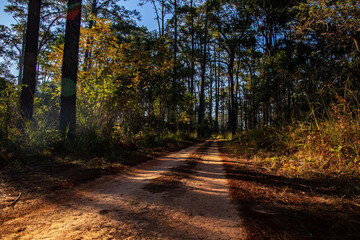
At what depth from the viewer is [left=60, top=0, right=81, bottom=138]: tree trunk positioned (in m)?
4.64

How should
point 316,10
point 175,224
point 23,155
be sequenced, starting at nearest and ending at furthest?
point 175,224, point 23,155, point 316,10

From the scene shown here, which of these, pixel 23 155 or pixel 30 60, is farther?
pixel 30 60

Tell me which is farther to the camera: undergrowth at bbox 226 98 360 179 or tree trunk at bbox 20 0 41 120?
tree trunk at bbox 20 0 41 120

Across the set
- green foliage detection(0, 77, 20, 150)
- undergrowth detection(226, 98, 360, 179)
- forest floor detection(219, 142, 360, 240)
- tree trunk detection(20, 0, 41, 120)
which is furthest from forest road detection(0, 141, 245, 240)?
tree trunk detection(20, 0, 41, 120)

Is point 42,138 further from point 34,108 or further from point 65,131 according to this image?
point 34,108

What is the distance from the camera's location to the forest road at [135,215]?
114 centimetres

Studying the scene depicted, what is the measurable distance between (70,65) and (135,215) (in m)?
4.96

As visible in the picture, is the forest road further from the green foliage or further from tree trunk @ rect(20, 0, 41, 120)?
tree trunk @ rect(20, 0, 41, 120)

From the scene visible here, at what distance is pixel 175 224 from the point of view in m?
1.27

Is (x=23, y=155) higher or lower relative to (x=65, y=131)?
lower

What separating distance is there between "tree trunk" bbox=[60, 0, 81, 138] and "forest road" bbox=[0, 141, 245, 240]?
3325 millimetres

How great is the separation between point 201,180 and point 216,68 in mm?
30889

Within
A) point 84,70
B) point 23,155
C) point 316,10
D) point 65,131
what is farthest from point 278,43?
point 23,155

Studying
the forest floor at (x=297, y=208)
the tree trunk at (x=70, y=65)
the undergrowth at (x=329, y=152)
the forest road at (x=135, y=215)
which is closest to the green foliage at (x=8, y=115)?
the tree trunk at (x=70, y=65)
